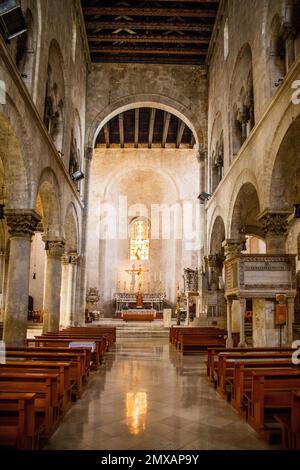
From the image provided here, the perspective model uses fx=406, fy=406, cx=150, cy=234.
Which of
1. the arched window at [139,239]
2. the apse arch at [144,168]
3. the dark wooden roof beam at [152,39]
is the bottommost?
the arched window at [139,239]

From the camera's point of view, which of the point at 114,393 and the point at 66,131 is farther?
the point at 66,131

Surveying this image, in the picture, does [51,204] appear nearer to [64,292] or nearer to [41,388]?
[64,292]

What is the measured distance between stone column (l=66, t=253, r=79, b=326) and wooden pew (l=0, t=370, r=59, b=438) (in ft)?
47.5

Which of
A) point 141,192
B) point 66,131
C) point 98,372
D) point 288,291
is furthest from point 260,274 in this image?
point 141,192

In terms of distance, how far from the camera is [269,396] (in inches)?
184

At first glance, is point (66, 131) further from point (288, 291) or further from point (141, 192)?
point (141, 192)

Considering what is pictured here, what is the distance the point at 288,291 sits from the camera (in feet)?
31.2

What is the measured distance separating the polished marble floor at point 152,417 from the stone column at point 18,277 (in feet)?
9.95

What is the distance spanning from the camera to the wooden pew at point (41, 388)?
4395mm

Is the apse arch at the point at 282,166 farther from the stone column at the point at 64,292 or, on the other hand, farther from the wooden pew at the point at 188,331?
the stone column at the point at 64,292

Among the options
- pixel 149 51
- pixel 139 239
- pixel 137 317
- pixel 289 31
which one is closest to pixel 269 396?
pixel 289 31

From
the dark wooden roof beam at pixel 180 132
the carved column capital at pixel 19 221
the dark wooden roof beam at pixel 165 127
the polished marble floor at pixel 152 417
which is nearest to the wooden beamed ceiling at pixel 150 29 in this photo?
the dark wooden roof beam at pixel 165 127

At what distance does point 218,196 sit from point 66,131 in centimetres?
713

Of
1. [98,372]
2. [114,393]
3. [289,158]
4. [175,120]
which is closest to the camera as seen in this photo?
[114,393]
